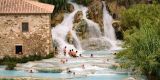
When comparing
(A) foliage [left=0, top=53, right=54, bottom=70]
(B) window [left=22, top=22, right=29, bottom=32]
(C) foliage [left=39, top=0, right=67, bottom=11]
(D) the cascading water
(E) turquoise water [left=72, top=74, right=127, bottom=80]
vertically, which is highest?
(C) foliage [left=39, top=0, right=67, bottom=11]

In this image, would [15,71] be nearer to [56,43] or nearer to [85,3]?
[56,43]

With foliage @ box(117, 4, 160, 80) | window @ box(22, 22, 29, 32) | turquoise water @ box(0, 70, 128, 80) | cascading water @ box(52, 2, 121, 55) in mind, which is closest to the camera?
foliage @ box(117, 4, 160, 80)

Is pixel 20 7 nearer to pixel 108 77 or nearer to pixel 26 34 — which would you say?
pixel 26 34

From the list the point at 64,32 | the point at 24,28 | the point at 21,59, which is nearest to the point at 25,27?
the point at 24,28

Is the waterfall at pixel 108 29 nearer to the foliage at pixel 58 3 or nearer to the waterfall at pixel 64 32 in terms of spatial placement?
the waterfall at pixel 64 32

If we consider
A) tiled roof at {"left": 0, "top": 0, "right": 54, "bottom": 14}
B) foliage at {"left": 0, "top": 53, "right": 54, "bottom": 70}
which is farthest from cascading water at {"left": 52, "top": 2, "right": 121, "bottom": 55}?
tiled roof at {"left": 0, "top": 0, "right": 54, "bottom": 14}

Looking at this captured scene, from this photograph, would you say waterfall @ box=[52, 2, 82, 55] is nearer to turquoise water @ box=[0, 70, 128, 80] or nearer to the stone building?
the stone building

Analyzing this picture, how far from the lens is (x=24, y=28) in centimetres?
5066

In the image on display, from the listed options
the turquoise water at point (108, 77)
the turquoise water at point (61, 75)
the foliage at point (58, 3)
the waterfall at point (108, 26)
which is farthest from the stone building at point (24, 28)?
the turquoise water at point (108, 77)

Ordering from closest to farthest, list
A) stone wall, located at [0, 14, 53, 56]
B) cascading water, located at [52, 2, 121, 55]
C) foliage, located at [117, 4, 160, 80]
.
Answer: foliage, located at [117, 4, 160, 80] → stone wall, located at [0, 14, 53, 56] → cascading water, located at [52, 2, 121, 55]

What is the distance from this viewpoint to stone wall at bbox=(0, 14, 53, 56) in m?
50.4

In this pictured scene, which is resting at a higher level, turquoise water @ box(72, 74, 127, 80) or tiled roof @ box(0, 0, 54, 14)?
tiled roof @ box(0, 0, 54, 14)

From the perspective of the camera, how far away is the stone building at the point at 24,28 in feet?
165

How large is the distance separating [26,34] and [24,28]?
577 millimetres
